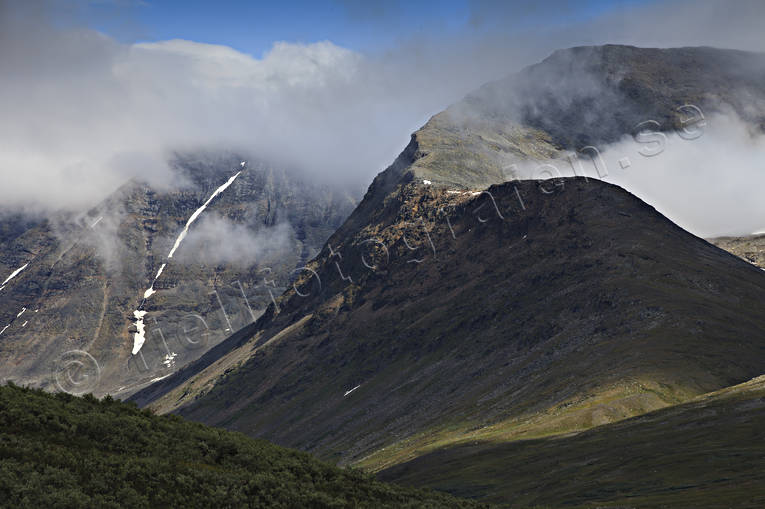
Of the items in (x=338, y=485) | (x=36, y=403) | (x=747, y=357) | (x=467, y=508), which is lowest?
(x=747, y=357)

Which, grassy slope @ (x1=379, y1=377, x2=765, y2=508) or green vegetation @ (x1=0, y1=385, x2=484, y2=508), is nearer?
green vegetation @ (x1=0, y1=385, x2=484, y2=508)

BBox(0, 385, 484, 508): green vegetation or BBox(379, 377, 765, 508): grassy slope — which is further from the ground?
BBox(0, 385, 484, 508): green vegetation

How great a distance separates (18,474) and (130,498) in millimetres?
7822

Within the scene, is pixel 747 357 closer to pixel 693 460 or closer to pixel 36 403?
pixel 693 460

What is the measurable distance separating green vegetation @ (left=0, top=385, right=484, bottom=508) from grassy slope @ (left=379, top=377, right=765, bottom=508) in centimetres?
3877

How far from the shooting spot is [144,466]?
66000 mm

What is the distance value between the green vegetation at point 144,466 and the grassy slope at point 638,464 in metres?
38.8

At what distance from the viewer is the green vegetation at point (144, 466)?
5819cm

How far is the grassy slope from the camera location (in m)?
108

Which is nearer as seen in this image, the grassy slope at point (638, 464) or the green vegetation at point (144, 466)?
the green vegetation at point (144, 466)

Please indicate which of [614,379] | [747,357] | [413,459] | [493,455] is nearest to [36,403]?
[493,455]

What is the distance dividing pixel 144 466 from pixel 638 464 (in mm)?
86007

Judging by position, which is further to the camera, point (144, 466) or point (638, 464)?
point (638, 464)

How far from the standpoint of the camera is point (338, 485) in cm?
7706
